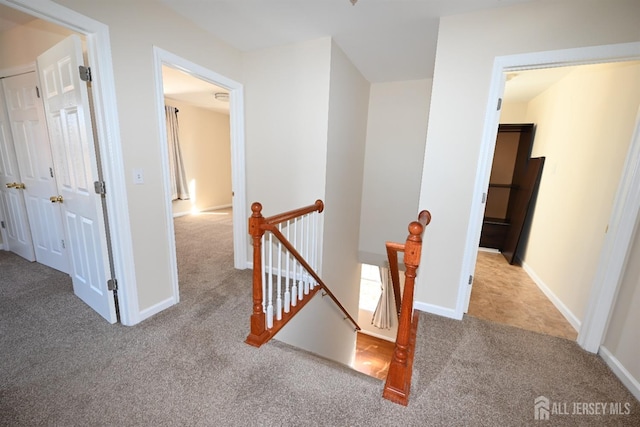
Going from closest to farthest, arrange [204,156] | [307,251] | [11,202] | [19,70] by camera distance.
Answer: [19,70] < [307,251] < [11,202] < [204,156]

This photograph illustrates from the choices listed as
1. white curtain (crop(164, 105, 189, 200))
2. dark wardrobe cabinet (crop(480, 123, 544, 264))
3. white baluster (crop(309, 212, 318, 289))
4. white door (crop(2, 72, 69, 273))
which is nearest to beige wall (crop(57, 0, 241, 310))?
white door (crop(2, 72, 69, 273))

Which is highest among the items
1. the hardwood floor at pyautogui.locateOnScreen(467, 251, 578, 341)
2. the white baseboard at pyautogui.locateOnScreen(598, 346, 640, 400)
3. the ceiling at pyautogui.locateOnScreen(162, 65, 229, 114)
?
the ceiling at pyautogui.locateOnScreen(162, 65, 229, 114)

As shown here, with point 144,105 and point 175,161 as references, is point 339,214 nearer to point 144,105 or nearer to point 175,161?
point 144,105

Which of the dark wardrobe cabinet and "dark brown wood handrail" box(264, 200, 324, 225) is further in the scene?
the dark wardrobe cabinet

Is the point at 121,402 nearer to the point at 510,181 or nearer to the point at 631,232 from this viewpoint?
the point at 631,232

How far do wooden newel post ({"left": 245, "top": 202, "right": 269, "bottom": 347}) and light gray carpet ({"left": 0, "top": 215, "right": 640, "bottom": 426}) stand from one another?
8 cm

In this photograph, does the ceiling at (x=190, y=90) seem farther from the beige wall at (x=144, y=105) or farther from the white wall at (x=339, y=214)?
the white wall at (x=339, y=214)

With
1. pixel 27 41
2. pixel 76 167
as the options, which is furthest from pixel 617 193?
pixel 27 41

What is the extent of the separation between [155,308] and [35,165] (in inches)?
83.0

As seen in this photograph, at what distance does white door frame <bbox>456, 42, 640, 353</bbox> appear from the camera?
1562 mm

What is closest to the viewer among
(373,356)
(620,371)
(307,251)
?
(620,371)

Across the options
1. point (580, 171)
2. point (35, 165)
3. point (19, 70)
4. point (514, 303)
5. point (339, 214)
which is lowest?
point (514, 303)

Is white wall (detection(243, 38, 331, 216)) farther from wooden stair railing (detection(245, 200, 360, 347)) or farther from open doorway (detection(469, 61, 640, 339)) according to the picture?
open doorway (detection(469, 61, 640, 339))

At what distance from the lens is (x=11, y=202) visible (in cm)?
290
